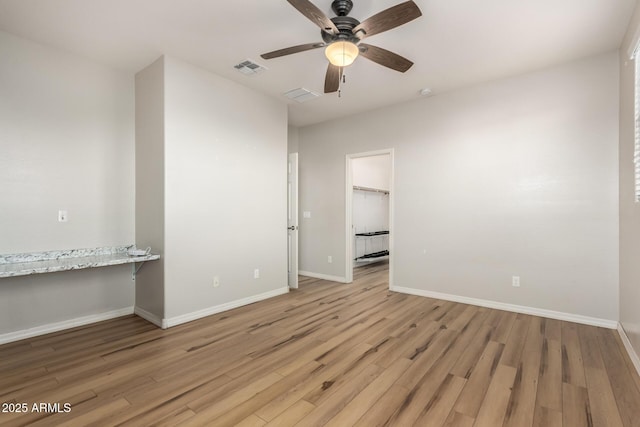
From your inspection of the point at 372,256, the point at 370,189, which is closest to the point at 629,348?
the point at 372,256

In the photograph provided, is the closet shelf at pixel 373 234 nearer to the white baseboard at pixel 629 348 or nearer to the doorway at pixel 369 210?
the doorway at pixel 369 210

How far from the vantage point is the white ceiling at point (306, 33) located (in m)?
2.49

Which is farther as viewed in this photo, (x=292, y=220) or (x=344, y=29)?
(x=292, y=220)

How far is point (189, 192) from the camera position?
3.46m

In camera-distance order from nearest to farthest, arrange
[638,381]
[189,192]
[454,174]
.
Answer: [638,381], [189,192], [454,174]

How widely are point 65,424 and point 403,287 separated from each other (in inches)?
157

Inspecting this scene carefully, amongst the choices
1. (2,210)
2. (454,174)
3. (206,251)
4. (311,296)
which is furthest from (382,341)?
(2,210)

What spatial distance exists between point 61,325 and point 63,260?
71 cm

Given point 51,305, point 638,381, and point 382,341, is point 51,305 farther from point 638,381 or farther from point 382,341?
point 638,381

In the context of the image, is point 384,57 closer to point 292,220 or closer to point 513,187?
point 513,187

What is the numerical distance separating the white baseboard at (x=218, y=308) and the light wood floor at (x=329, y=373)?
5.3 inches

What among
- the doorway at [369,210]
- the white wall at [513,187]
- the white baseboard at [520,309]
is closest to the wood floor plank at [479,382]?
the white baseboard at [520,309]

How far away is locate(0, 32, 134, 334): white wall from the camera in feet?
9.52

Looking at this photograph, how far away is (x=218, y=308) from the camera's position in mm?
3723
